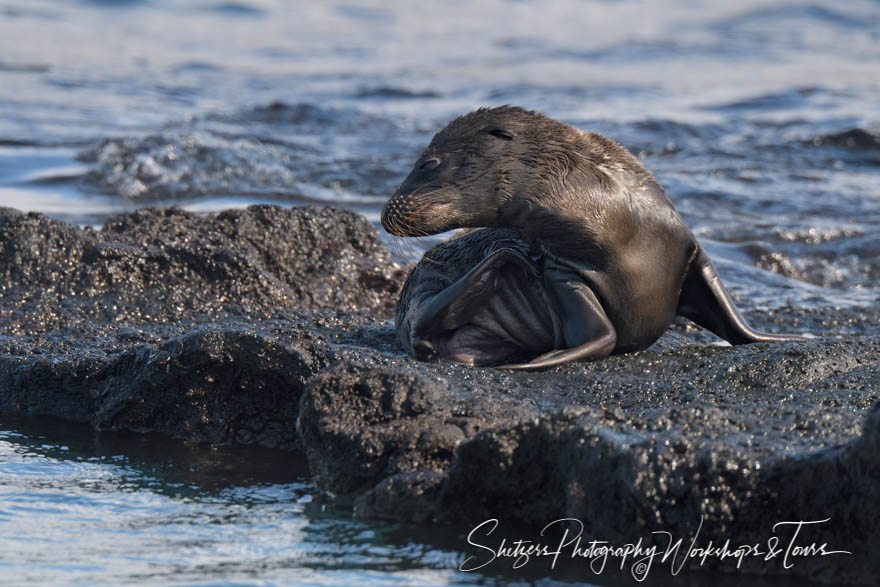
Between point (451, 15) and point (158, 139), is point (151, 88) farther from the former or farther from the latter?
point (451, 15)

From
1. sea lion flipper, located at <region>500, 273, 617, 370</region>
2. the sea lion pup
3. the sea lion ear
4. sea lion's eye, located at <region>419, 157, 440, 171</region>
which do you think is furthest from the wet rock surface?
the sea lion ear

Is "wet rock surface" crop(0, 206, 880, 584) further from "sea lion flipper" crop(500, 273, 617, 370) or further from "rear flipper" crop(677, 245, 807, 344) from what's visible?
"rear flipper" crop(677, 245, 807, 344)

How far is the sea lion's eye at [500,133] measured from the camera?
5.48 m

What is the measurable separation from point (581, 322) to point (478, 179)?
79 centimetres

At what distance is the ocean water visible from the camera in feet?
12.6

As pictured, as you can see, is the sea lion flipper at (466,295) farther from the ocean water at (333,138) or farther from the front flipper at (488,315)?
the ocean water at (333,138)

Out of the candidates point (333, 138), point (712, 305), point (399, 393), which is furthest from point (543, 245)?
point (333, 138)

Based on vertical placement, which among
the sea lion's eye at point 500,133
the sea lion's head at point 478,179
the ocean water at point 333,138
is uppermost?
the sea lion's eye at point 500,133

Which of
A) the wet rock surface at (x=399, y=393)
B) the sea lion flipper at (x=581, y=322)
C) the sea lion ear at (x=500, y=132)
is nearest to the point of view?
the wet rock surface at (x=399, y=393)

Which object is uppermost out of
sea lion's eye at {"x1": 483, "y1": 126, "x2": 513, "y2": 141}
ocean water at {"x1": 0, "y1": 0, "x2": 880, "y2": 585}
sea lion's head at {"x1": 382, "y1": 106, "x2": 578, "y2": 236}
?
sea lion's eye at {"x1": 483, "y1": 126, "x2": 513, "y2": 141}

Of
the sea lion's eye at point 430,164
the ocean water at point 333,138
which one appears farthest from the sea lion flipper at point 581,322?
the ocean water at point 333,138

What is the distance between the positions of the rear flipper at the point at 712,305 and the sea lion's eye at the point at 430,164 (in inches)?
53.3

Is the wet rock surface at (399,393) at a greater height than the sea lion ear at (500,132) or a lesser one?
lesser

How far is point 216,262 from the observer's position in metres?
6.91
